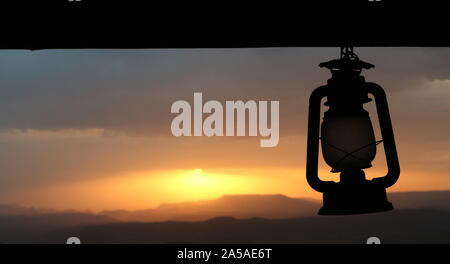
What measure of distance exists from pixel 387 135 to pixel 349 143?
0.32 feet

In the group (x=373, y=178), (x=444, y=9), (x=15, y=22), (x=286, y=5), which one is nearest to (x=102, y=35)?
(x=15, y=22)

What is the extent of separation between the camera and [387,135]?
1.38m

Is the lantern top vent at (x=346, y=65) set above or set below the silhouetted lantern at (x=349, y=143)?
above

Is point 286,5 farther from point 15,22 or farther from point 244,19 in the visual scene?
point 15,22

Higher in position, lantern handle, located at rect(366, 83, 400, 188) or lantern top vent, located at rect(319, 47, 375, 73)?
lantern top vent, located at rect(319, 47, 375, 73)

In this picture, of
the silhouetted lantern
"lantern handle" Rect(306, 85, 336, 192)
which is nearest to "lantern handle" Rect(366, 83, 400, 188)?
the silhouetted lantern

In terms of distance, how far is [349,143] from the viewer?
1.38 meters

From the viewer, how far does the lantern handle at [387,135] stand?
138cm

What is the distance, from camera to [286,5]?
1.75m

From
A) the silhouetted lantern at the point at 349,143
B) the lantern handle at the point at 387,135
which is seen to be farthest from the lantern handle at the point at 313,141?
the lantern handle at the point at 387,135

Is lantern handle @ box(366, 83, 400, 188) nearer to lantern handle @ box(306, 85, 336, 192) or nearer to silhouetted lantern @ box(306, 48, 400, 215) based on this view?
silhouetted lantern @ box(306, 48, 400, 215)

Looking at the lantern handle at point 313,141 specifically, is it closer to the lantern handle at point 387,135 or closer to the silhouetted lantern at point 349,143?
the silhouetted lantern at point 349,143

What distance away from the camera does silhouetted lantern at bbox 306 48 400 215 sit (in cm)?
138

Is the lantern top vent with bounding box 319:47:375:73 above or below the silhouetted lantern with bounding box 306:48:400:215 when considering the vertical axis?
above
